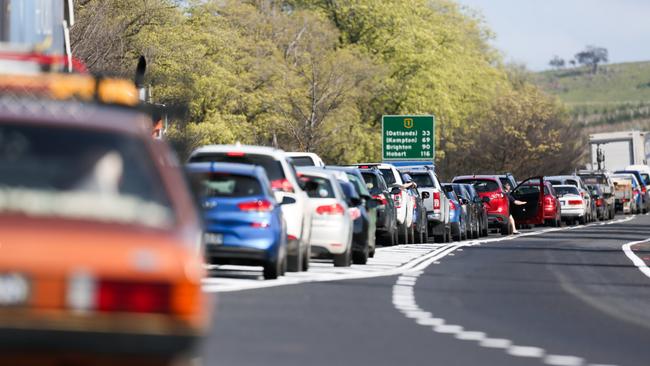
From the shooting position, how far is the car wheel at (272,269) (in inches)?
856

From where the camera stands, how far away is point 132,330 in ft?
23.6

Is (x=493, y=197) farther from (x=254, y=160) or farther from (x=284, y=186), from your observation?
(x=254, y=160)

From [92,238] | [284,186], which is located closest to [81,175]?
[92,238]

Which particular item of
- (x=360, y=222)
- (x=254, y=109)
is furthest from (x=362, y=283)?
(x=254, y=109)

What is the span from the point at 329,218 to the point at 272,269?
4.55 metres

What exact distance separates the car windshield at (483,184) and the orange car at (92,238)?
143ft

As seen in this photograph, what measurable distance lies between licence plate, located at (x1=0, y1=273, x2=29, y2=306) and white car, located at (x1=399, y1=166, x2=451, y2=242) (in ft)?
117

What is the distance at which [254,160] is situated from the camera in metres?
23.6

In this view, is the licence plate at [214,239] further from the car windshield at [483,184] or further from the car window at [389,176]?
the car windshield at [483,184]

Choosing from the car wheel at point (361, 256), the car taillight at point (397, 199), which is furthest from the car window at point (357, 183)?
the car taillight at point (397, 199)

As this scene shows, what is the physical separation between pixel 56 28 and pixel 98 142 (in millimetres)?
11022

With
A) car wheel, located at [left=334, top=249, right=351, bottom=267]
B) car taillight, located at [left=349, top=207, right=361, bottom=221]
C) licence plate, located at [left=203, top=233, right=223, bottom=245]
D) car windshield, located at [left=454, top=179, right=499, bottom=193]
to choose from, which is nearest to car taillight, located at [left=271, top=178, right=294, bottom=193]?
licence plate, located at [left=203, top=233, right=223, bottom=245]

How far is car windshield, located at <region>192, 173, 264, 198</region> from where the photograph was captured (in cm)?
2147

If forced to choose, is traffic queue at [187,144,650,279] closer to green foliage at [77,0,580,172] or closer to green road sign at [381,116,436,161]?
green foliage at [77,0,580,172]
